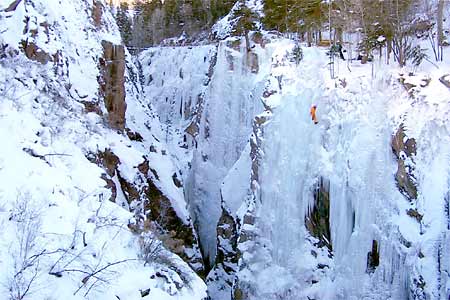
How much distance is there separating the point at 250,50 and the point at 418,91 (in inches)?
405

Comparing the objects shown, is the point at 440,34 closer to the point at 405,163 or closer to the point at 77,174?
the point at 405,163

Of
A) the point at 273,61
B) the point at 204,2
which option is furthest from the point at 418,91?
the point at 204,2

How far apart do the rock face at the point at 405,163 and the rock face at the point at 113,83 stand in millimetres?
9454

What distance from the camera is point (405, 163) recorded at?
14.2 m

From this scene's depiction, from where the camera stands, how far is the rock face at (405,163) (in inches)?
551

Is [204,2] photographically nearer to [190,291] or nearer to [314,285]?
[314,285]

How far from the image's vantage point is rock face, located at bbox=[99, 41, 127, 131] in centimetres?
1639

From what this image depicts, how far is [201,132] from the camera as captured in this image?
81.7 ft

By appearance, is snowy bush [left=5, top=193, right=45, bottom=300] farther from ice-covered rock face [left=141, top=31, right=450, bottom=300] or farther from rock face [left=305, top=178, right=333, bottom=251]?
rock face [left=305, top=178, right=333, bottom=251]

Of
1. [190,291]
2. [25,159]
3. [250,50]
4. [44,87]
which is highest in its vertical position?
[250,50]

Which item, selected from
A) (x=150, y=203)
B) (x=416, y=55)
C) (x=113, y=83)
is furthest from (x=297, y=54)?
(x=150, y=203)

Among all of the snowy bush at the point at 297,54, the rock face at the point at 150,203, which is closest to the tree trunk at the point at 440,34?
the snowy bush at the point at 297,54

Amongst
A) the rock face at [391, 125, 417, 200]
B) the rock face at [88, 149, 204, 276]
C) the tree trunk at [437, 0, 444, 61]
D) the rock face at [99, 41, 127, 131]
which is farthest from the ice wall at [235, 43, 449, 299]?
the rock face at [99, 41, 127, 131]

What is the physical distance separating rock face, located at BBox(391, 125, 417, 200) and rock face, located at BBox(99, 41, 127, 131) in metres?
9.45
